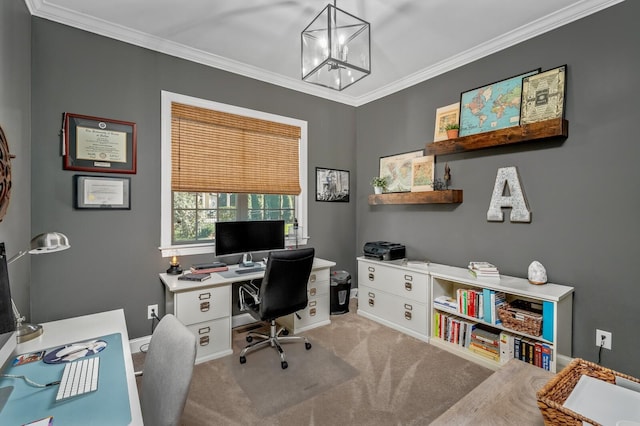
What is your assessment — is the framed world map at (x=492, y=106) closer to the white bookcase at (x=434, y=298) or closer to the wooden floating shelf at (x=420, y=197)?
the wooden floating shelf at (x=420, y=197)

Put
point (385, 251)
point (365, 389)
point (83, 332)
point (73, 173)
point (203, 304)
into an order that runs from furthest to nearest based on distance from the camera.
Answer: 1. point (385, 251)
2. point (203, 304)
3. point (73, 173)
4. point (365, 389)
5. point (83, 332)

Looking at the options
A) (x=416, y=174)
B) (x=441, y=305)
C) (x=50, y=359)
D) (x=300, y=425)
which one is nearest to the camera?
(x=50, y=359)

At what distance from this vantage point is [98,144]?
2480 millimetres

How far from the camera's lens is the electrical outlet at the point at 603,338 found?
85.1 inches

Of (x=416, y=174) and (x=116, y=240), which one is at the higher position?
(x=416, y=174)

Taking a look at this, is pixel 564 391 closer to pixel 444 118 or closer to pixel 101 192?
pixel 444 118

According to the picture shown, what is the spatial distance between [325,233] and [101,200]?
2434 millimetres

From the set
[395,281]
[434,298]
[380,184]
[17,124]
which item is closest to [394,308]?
[395,281]

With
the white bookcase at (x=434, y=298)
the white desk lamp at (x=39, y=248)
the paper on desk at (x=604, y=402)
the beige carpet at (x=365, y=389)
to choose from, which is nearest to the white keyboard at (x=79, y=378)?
the white desk lamp at (x=39, y=248)

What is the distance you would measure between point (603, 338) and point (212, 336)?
3046 millimetres

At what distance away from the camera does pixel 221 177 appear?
313 cm

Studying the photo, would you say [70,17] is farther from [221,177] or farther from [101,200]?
[221,177]

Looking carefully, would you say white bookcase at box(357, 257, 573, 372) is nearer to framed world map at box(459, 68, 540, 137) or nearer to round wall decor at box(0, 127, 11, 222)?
framed world map at box(459, 68, 540, 137)

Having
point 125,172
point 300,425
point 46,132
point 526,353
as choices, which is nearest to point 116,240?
point 125,172
